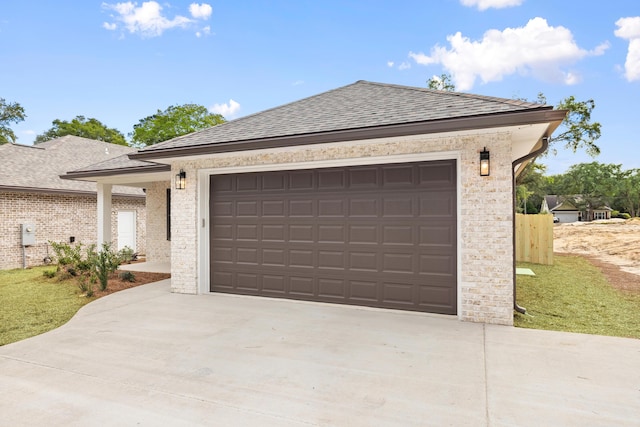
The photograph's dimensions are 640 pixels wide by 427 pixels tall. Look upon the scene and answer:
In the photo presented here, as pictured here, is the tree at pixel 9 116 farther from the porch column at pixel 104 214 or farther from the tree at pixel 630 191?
the tree at pixel 630 191

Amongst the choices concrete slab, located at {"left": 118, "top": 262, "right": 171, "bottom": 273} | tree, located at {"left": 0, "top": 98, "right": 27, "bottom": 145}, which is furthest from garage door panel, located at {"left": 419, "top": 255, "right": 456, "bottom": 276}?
tree, located at {"left": 0, "top": 98, "right": 27, "bottom": 145}

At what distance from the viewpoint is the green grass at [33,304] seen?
5.30 meters

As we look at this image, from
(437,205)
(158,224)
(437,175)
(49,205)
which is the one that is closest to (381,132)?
(437,175)

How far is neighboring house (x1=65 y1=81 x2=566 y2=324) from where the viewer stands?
5.25 meters

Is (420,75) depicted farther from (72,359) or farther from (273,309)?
(72,359)

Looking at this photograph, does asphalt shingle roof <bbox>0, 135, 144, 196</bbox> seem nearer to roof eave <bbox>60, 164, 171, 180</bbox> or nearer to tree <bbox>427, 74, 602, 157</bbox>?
roof eave <bbox>60, 164, 171, 180</bbox>

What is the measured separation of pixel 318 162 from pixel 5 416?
507cm

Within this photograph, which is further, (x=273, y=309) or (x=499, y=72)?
(x=499, y=72)

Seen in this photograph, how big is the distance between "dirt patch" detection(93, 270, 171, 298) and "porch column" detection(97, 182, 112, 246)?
5.79ft

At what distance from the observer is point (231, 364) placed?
3.84 m

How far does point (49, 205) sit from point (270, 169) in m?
10.1

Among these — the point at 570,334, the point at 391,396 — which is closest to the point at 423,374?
the point at 391,396

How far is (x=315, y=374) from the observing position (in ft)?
11.7

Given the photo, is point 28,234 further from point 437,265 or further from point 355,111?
point 437,265
